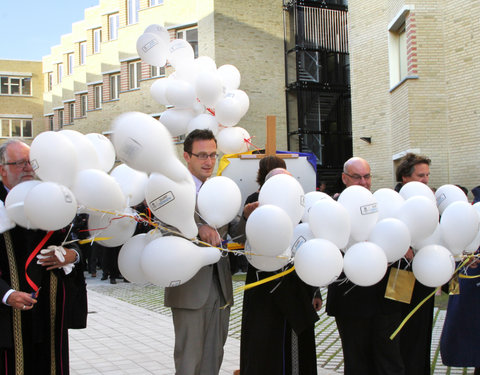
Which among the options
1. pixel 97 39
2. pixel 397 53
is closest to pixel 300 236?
pixel 397 53

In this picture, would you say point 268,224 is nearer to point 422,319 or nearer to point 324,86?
point 422,319

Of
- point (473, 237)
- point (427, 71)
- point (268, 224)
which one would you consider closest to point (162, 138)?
point (268, 224)

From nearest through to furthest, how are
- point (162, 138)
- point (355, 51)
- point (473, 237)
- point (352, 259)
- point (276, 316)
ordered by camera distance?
point (162, 138) → point (352, 259) → point (473, 237) → point (276, 316) → point (355, 51)

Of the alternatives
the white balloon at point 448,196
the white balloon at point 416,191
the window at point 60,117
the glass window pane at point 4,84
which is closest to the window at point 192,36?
the window at point 60,117

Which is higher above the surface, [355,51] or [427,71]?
[355,51]

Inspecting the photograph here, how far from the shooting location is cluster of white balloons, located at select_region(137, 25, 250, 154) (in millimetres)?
6227

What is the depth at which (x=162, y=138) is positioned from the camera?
324 cm

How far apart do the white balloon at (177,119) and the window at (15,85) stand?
4031cm

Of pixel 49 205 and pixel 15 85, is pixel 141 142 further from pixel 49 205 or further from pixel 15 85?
pixel 15 85

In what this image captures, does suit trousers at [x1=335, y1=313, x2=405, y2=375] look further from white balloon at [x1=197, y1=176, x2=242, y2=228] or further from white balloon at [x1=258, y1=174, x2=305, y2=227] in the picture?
white balloon at [x1=197, y1=176, x2=242, y2=228]

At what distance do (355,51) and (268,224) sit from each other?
1412 centimetres

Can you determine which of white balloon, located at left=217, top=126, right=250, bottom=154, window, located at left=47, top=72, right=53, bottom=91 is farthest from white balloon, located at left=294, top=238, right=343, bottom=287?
window, located at left=47, top=72, right=53, bottom=91

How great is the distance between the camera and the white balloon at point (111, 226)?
12.5ft

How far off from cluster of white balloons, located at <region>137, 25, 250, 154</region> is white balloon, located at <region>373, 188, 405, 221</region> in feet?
7.21
